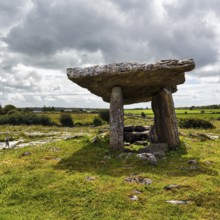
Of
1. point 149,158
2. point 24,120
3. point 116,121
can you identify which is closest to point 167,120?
point 116,121

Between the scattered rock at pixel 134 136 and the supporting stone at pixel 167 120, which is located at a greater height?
the supporting stone at pixel 167 120

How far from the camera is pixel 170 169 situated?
57.5ft

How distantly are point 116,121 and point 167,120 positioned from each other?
→ 175 inches

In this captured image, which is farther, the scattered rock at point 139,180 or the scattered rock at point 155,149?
the scattered rock at point 155,149

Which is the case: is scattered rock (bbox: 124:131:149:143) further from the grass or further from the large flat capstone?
the grass

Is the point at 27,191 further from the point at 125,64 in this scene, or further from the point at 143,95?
the point at 143,95

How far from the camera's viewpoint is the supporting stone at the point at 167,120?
23.9 m

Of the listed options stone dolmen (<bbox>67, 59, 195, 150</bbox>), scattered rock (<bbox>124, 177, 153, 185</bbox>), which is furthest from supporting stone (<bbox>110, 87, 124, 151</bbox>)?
scattered rock (<bbox>124, 177, 153, 185</bbox>)

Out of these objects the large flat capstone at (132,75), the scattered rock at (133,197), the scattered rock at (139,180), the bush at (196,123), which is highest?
the large flat capstone at (132,75)

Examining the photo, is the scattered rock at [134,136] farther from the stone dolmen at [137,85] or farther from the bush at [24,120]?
the bush at [24,120]

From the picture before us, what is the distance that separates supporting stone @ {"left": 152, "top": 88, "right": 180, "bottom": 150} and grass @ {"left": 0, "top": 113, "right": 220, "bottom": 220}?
2548mm

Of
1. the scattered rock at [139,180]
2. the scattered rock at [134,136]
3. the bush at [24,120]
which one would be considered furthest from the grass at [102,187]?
the bush at [24,120]

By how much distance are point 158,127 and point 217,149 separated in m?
4.77

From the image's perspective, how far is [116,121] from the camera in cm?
2225
